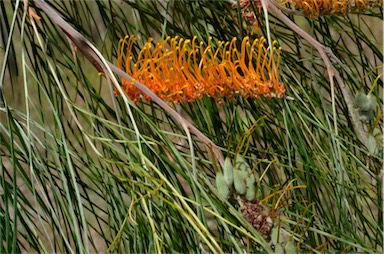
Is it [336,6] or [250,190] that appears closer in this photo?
[250,190]

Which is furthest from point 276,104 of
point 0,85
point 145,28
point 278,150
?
point 0,85

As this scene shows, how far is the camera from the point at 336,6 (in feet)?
1.74

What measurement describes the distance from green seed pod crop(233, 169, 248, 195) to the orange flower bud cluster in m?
0.18

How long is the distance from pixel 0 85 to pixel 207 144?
139mm

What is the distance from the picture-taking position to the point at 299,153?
1.88 ft

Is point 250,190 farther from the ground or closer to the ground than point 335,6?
closer to the ground

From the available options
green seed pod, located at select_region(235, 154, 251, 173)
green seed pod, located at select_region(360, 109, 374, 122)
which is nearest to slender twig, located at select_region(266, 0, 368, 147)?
green seed pod, located at select_region(360, 109, 374, 122)

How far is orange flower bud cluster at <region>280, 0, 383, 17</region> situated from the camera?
20.9 inches

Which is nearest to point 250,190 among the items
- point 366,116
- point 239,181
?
point 239,181

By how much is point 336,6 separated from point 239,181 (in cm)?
20

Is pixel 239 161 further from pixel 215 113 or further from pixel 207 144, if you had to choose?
pixel 215 113

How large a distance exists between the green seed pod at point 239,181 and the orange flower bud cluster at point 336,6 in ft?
0.60

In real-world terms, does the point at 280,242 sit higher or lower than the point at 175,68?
lower

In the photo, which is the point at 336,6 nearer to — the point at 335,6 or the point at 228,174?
the point at 335,6
